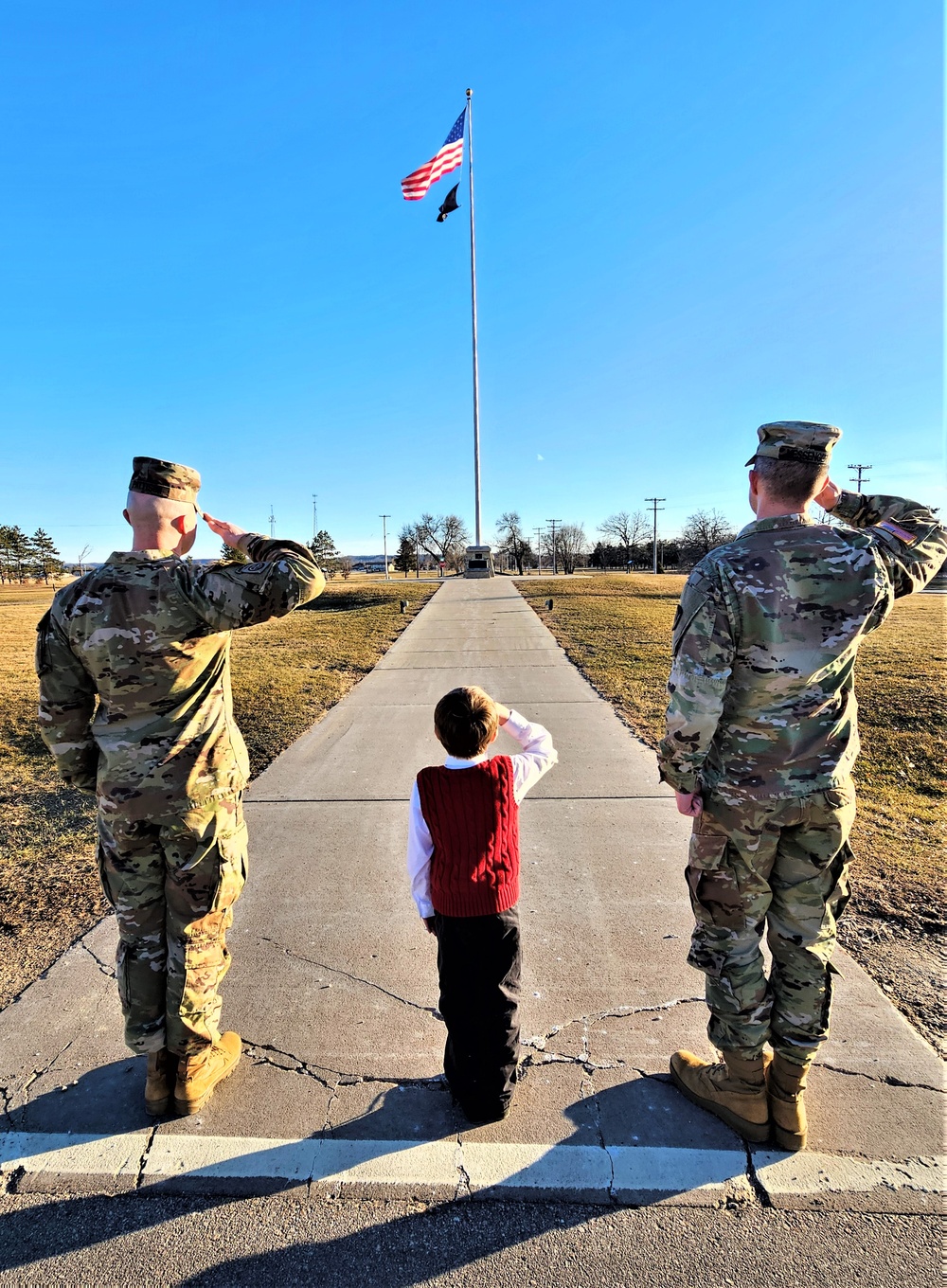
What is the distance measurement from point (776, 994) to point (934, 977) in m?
1.25

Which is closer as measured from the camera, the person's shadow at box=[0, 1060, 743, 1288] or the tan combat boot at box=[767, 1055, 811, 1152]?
the person's shadow at box=[0, 1060, 743, 1288]

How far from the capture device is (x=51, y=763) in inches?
252

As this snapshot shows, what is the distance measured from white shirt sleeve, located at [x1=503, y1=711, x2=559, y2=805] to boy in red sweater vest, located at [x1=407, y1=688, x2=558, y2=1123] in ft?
0.39

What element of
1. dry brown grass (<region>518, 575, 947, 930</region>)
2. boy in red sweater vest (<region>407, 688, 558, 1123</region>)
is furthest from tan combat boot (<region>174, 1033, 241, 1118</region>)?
dry brown grass (<region>518, 575, 947, 930</region>)

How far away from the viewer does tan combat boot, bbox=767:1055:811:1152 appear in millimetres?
2191

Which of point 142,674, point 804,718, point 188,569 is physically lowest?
point 804,718

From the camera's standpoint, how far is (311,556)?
8.30 feet

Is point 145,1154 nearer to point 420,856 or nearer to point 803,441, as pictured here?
point 420,856

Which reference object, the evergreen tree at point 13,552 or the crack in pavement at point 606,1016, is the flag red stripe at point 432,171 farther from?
the evergreen tree at point 13,552

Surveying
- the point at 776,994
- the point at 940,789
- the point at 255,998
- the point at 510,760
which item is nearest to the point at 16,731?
the point at 255,998

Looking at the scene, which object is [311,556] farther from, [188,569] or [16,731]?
[16,731]

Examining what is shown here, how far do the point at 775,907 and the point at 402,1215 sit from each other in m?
1.47

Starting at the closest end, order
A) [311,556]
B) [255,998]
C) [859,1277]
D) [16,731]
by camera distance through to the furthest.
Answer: [859,1277] → [311,556] → [255,998] → [16,731]

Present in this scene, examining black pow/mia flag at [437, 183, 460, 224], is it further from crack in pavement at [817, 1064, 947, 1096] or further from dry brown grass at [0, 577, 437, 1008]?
→ crack in pavement at [817, 1064, 947, 1096]
